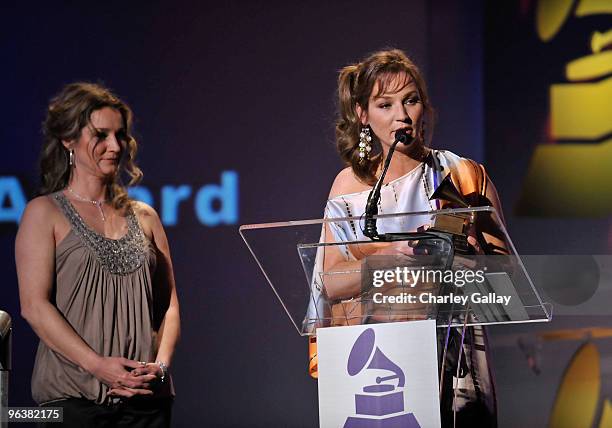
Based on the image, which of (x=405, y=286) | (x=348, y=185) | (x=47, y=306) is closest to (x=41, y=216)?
(x=47, y=306)

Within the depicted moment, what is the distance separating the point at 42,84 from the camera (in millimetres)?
4680

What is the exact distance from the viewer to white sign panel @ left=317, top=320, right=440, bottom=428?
1.96 metres

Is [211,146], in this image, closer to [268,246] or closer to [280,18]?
[280,18]

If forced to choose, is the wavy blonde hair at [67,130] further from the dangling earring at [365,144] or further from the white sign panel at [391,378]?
the white sign panel at [391,378]

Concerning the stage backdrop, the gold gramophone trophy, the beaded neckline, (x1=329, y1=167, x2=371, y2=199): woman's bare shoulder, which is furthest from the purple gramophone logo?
the stage backdrop

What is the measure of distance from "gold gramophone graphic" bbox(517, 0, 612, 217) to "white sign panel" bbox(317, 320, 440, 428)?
9.69ft

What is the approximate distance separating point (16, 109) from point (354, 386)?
3184mm

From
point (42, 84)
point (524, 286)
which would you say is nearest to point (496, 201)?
point (524, 286)

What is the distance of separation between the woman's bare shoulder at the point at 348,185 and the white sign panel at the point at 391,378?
824 millimetres

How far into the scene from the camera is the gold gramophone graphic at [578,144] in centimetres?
476

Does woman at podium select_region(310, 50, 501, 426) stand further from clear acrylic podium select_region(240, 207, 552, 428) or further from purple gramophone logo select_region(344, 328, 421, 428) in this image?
purple gramophone logo select_region(344, 328, 421, 428)

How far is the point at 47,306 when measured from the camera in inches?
113

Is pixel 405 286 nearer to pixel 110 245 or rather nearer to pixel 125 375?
pixel 125 375

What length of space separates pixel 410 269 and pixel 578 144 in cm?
298
